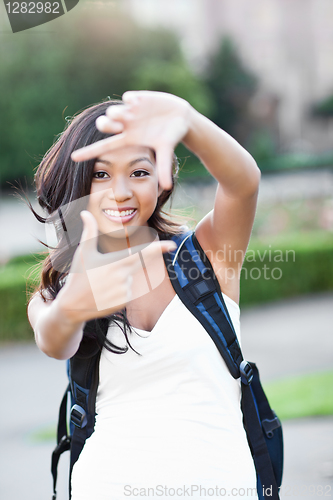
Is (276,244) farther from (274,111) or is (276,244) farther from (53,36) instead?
(274,111)

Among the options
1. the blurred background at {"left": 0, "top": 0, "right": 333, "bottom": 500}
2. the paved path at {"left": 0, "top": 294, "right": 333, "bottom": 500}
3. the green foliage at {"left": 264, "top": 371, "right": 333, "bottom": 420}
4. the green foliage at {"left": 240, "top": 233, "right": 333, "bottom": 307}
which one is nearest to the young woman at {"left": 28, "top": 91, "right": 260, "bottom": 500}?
the blurred background at {"left": 0, "top": 0, "right": 333, "bottom": 500}

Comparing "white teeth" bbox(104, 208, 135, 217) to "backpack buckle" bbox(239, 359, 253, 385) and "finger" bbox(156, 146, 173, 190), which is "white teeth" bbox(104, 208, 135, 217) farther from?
"backpack buckle" bbox(239, 359, 253, 385)

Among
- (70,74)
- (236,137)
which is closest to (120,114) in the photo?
(70,74)

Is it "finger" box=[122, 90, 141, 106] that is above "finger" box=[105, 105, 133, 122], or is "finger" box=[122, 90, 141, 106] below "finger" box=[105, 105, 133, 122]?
above

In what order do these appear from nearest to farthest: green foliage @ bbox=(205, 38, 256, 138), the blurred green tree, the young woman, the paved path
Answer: the young woman < the paved path < the blurred green tree < green foliage @ bbox=(205, 38, 256, 138)

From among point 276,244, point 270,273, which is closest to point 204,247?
point 270,273

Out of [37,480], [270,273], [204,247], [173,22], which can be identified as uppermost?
[173,22]

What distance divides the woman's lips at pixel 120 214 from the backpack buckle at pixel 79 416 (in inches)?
22.8

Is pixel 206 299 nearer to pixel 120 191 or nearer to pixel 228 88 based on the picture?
pixel 120 191

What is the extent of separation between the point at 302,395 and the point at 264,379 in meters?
0.68

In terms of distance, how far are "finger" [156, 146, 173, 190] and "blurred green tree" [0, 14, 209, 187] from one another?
23.3 m

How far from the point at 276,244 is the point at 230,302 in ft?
23.7

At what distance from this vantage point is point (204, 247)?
1.69m

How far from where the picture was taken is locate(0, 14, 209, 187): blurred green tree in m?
25.1
